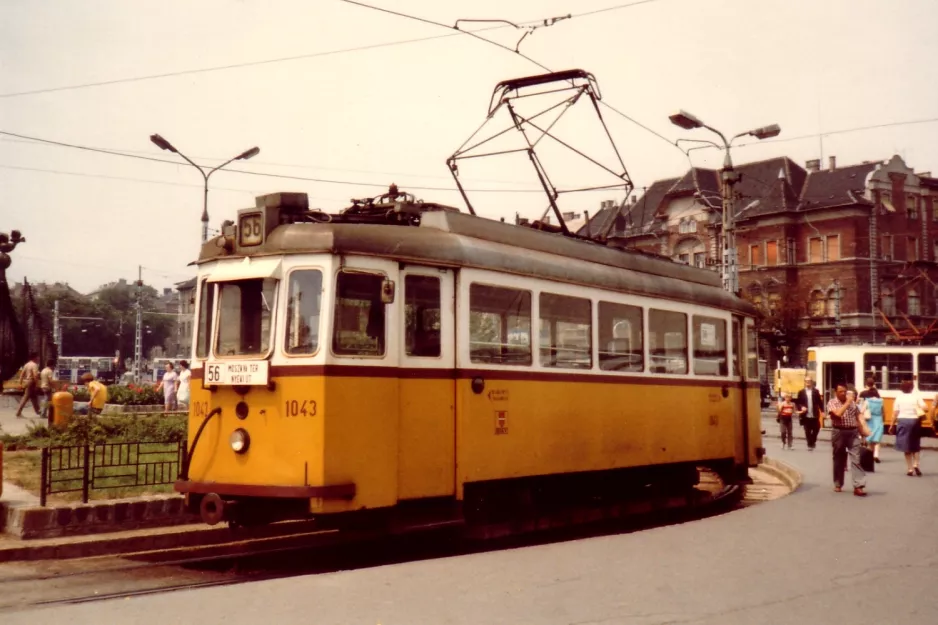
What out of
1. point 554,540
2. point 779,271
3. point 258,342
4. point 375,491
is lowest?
point 554,540

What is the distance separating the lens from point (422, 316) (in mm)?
8859

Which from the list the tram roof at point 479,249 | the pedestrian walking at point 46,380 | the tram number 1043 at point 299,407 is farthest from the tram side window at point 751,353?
the pedestrian walking at point 46,380

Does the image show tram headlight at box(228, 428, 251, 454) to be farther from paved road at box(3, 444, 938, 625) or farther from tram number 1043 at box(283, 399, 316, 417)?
paved road at box(3, 444, 938, 625)

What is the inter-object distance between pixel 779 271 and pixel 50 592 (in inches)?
2350

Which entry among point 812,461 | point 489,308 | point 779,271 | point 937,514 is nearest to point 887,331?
point 779,271

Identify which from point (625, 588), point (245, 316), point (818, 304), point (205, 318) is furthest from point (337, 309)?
point (818, 304)

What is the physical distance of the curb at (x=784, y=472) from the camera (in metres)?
16.2

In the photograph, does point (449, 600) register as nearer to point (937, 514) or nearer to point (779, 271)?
point (937, 514)

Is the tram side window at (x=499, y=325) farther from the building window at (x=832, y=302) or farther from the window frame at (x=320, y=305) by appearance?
the building window at (x=832, y=302)

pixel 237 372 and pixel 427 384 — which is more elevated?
pixel 237 372

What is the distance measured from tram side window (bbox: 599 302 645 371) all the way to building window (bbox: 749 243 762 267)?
178 ft

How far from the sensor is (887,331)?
2283 inches

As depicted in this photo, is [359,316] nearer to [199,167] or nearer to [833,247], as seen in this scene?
[199,167]

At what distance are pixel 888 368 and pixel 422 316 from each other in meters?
27.3
